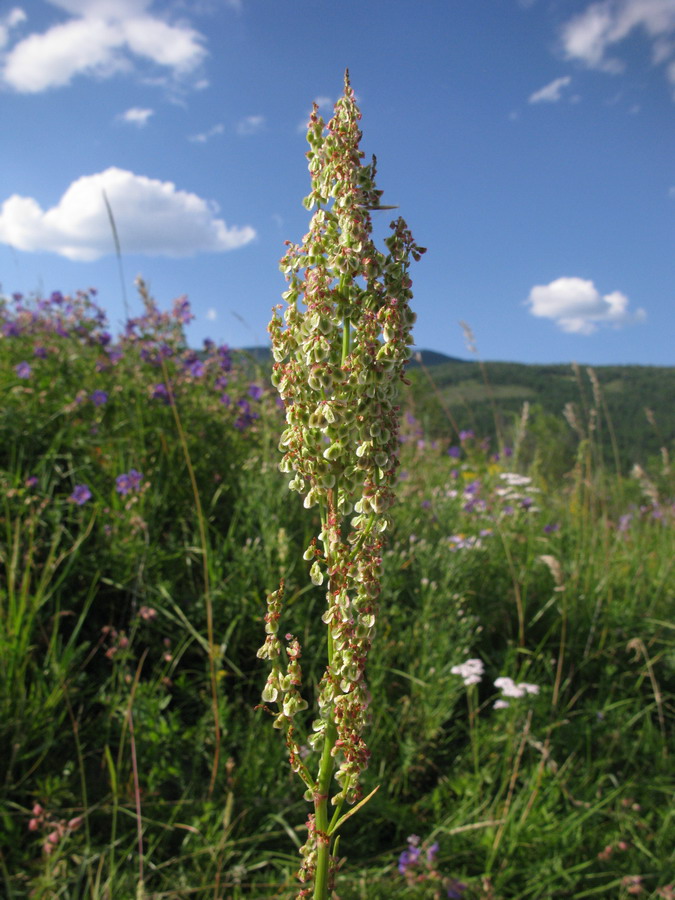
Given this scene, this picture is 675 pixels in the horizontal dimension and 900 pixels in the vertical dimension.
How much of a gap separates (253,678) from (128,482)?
1405 millimetres

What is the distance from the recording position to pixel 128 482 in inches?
158

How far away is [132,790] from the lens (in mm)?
2969

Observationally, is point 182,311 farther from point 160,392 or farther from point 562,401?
point 562,401

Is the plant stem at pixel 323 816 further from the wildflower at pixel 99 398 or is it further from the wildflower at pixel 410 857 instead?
the wildflower at pixel 99 398

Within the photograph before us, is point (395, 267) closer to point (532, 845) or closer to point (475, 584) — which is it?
point (532, 845)

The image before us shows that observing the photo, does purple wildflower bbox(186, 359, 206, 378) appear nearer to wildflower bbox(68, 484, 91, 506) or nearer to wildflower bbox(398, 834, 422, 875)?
wildflower bbox(68, 484, 91, 506)

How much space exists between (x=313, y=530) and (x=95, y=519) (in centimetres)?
137

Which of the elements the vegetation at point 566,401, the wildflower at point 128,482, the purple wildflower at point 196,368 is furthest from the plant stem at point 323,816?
the purple wildflower at point 196,368

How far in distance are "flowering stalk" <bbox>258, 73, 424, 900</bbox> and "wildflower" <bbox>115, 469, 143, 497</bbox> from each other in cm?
287

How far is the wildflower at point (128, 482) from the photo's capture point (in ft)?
13.1

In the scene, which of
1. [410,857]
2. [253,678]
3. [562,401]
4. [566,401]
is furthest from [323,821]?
[562,401]

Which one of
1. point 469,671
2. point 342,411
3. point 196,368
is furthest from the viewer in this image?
point 196,368

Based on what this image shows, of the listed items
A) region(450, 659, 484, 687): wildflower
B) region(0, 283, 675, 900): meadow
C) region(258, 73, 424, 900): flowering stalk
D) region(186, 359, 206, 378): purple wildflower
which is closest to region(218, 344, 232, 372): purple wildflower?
region(186, 359, 206, 378): purple wildflower

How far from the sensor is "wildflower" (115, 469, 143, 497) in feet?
13.1
